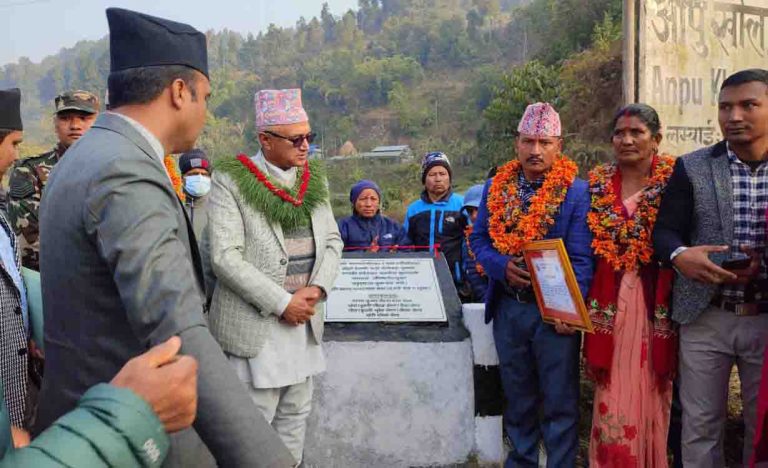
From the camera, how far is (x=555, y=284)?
2791 millimetres

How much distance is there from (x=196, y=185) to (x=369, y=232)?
1.46m

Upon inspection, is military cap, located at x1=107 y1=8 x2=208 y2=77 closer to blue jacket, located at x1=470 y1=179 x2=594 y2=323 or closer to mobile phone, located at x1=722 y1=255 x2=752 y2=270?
blue jacket, located at x1=470 y1=179 x2=594 y2=323

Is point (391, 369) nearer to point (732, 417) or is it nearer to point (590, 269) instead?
point (590, 269)

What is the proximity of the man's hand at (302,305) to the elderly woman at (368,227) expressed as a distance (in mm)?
2138

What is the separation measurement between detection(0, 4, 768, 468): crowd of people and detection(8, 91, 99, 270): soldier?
1 centimetres

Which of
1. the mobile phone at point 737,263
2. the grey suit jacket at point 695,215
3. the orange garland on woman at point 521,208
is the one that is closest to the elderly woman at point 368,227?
the orange garland on woman at point 521,208

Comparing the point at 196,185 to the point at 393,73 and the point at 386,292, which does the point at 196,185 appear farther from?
the point at 393,73

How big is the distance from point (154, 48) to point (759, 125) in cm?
249

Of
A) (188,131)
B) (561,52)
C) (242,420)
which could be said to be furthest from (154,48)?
(561,52)

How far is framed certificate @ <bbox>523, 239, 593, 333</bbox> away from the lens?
8.87ft

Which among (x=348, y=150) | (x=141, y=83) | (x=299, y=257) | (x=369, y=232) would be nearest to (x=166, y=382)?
(x=141, y=83)

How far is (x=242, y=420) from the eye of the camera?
1.19m

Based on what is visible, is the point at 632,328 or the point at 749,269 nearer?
the point at 749,269

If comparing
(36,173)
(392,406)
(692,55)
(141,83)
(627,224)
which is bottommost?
(392,406)
